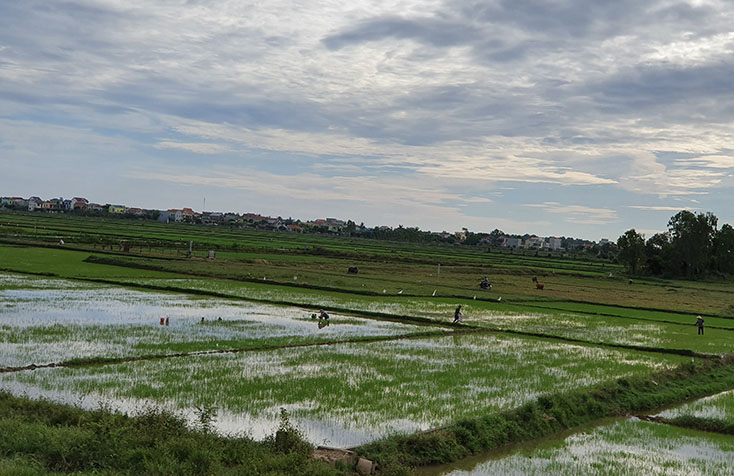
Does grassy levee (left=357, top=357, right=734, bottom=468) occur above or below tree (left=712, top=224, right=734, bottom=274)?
below

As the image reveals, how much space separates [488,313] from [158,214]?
18070 centimetres

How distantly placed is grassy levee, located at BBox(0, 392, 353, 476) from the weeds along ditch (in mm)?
1025

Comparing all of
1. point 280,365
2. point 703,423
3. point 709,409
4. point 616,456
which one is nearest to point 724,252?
point 709,409

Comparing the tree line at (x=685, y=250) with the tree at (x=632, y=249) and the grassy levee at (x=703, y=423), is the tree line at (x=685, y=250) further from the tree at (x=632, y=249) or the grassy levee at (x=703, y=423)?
the grassy levee at (x=703, y=423)

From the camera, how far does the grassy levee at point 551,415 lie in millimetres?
9438

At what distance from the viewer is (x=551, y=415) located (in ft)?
39.8

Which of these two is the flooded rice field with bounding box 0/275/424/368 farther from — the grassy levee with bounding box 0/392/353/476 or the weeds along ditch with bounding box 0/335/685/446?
the grassy levee with bounding box 0/392/353/476

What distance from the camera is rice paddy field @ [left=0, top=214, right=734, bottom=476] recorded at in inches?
416

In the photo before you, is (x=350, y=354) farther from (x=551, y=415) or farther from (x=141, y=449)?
(x=141, y=449)

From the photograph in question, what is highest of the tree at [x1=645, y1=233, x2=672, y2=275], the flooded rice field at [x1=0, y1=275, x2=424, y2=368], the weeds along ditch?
the tree at [x1=645, y1=233, x2=672, y2=275]

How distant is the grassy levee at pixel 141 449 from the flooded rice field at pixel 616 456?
7.53 feet

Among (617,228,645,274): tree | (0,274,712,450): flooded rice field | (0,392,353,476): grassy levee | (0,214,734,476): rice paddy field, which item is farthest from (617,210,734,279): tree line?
(0,392,353,476): grassy levee

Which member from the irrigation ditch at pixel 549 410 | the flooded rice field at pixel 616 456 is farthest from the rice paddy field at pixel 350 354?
the irrigation ditch at pixel 549 410

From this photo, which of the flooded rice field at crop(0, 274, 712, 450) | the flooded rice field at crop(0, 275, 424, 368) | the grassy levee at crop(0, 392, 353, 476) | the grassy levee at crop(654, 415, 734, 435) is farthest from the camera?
the flooded rice field at crop(0, 275, 424, 368)
